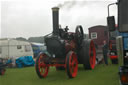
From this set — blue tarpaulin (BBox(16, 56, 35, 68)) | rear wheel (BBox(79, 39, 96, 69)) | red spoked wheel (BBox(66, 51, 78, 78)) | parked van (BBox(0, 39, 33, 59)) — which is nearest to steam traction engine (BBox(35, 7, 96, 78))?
red spoked wheel (BBox(66, 51, 78, 78))

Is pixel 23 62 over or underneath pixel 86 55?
underneath

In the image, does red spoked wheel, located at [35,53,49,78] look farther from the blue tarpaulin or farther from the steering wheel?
the blue tarpaulin

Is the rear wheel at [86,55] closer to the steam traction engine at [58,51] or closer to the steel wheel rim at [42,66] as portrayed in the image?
the steam traction engine at [58,51]

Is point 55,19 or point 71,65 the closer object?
point 71,65

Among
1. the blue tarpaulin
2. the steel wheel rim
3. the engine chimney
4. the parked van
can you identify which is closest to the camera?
the engine chimney

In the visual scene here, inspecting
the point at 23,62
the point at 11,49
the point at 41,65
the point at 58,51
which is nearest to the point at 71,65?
the point at 58,51

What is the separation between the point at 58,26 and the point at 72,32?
1077 mm

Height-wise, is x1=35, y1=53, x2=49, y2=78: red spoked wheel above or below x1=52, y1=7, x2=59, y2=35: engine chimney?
below

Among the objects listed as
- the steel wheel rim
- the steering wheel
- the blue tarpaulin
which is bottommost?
the blue tarpaulin

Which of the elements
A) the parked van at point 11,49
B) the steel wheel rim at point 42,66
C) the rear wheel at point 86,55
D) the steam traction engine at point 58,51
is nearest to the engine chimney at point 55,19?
the steam traction engine at point 58,51

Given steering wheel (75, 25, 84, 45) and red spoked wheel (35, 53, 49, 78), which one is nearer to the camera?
red spoked wheel (35, 53, 49, 78)

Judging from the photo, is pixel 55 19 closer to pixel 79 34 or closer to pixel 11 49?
pixel 79 34

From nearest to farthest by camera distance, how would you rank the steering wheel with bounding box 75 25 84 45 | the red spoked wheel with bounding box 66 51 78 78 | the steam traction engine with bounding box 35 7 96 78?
the red spoked wheel with bounding box 66 51 78 78 < the steam traction engine with bounding box 35 7 96 78 < the steering wheel with bounding box 75 25 84 45

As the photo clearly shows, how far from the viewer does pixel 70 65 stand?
6.43 metres
